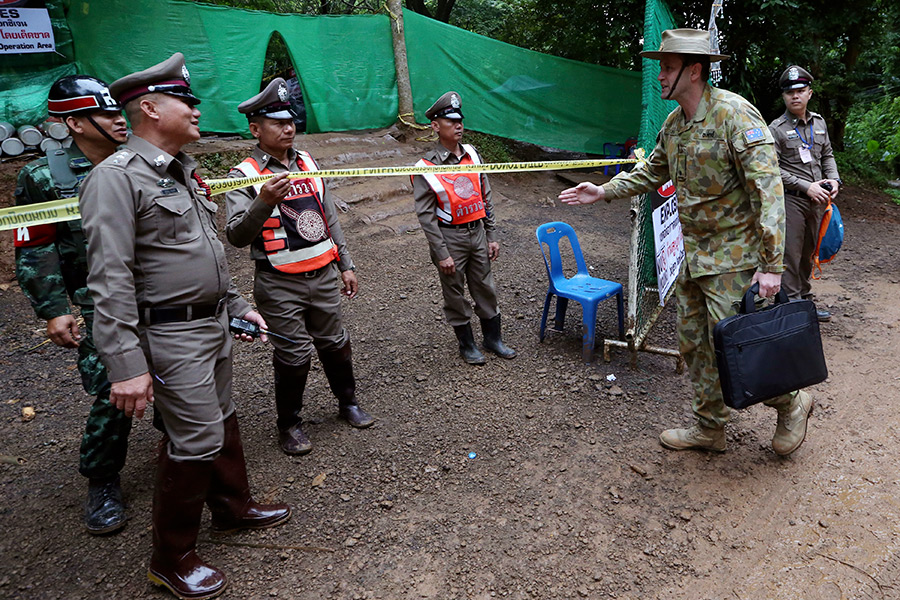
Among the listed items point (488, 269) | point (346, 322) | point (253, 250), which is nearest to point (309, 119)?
point (346, 322)

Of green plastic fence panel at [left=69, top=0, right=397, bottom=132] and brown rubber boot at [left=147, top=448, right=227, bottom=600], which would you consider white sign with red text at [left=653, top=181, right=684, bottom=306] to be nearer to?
brown rubber boot at [left=147, top=448, right=227, bottom=600]

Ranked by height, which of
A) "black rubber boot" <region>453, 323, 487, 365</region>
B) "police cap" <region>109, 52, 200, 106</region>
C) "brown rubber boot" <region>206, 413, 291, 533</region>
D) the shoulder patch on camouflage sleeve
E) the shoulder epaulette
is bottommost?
"black rubber boot" <region>453, 323, 487, 365</region>

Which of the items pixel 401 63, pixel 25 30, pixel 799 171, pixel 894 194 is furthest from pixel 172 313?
pixel 894 194

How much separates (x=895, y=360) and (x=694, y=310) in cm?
232

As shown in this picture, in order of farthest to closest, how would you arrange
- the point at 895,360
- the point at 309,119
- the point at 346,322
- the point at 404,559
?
the point at 309,119 → the point at 346,322 → the point at 895,360 → the point at 404,559

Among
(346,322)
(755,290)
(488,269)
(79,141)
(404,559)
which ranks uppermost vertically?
(79,141)

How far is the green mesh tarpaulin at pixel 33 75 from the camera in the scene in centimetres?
642

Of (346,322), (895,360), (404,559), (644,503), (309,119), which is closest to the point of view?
(404,559)

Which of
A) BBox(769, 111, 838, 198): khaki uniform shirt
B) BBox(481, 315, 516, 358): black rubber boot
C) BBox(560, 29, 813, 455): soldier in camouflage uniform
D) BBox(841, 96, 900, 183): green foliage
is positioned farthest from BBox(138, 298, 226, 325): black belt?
BBox(841, 96, 900, 183): green foliage

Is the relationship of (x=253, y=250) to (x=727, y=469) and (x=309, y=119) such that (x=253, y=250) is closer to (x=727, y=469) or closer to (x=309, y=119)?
(x=727, y=469)

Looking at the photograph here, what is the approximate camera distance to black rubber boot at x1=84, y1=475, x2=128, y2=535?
287cm

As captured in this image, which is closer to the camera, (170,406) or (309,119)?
(170,406)

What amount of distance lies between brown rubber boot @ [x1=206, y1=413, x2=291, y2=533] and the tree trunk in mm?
7938

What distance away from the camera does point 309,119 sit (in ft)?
30.4
